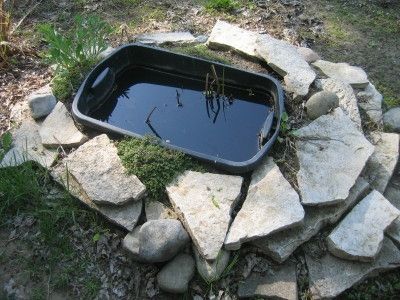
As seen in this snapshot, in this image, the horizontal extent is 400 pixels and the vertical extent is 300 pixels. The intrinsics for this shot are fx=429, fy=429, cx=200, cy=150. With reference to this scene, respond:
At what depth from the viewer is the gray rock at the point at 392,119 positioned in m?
3.41

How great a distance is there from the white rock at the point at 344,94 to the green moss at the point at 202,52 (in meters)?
0.82

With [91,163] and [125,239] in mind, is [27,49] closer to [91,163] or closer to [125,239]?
[91,163]

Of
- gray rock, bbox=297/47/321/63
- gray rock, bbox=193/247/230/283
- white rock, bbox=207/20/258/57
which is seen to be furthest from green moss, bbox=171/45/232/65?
gray rock, bbox=193/247/230/283

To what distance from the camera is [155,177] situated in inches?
112

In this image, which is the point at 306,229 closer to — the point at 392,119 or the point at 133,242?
the point at 133,242

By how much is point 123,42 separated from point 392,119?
248 centimetres

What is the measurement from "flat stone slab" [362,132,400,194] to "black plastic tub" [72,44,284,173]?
737 millimetres

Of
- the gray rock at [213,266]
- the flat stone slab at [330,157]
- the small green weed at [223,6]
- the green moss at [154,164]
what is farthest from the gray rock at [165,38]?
the gray rock at [213,266]

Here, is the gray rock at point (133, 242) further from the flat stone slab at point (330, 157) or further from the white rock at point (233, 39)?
the white rock at point (233, 39)

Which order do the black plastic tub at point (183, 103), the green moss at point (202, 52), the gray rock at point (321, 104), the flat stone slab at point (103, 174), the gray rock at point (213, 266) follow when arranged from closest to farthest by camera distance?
1. the gray rock at point (213, 266)
2. the flat stone slab at point (103, 174)
3. the black plastic tub at point (183, 103)
4. the gray rock at point (321, 104)
5. the green moss at point (202, 52)

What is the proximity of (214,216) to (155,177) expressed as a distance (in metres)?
0.49

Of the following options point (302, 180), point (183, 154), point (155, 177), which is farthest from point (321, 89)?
point (155, 177)

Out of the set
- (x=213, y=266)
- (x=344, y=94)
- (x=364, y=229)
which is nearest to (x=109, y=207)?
(x=213, y=266)

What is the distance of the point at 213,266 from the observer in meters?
2.54
